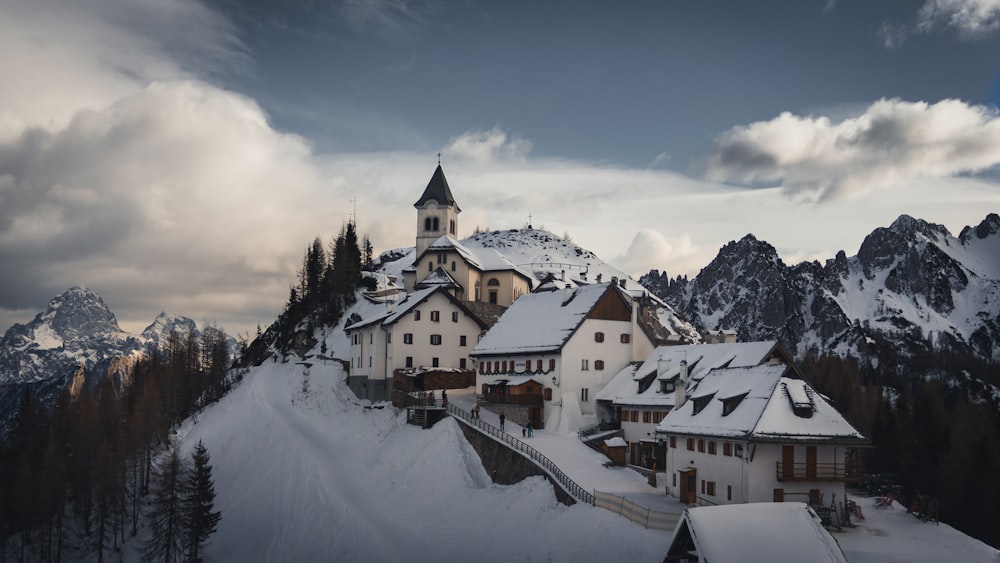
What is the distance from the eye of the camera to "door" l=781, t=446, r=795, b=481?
146ft

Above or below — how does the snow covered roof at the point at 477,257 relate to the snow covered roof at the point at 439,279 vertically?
above

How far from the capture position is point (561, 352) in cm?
6775

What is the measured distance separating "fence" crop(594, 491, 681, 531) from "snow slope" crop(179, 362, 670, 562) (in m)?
0.47

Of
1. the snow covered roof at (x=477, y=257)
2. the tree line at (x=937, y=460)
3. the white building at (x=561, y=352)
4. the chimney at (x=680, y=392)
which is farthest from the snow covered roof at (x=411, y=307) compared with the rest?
the tree line at (x=937, y=460)

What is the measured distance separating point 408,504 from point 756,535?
33.0 m

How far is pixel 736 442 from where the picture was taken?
45469 mm

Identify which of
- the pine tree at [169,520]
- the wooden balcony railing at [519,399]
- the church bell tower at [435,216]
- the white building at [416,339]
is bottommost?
the pine tree at [169,520]

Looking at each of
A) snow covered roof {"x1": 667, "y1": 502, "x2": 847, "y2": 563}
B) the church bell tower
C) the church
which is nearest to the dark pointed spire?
the church bell tower

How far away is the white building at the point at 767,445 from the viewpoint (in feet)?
145

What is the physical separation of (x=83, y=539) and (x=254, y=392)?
1037 inches

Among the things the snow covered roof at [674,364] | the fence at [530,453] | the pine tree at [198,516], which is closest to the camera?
the fence at [530,453]

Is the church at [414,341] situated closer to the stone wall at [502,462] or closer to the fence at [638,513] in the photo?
the stone wall at [502,462]

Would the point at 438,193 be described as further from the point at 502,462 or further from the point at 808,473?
the point at 808,473

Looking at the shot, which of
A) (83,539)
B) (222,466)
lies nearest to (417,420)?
(222,466)
